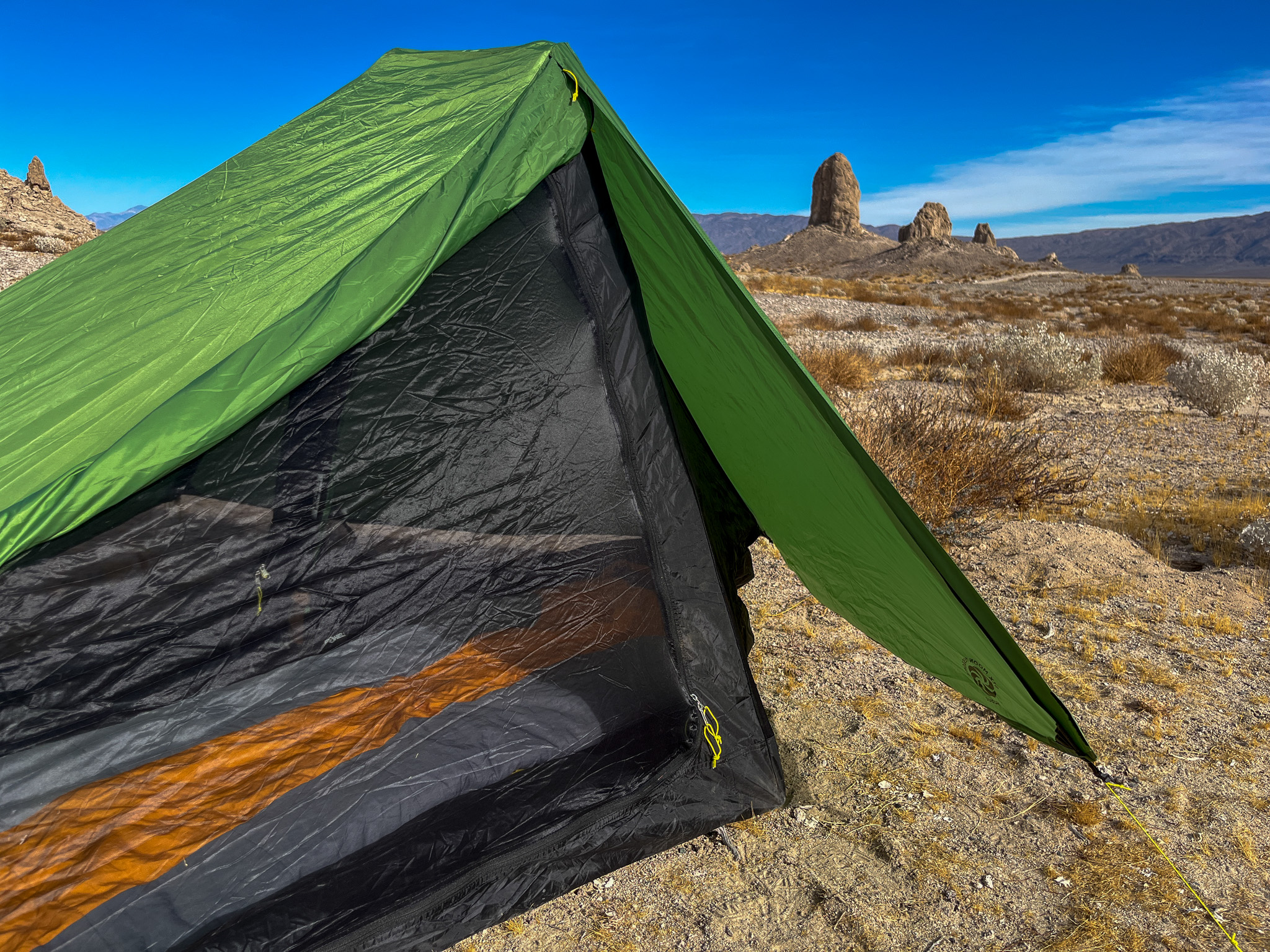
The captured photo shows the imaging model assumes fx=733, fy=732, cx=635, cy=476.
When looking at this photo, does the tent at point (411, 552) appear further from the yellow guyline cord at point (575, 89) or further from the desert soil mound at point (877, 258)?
the desert soil mound at point (877, 258)

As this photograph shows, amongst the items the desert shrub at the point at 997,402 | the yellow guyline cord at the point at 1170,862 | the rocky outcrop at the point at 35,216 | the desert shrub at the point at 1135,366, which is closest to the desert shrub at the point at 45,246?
the rocky outcrop at the point at 35,216

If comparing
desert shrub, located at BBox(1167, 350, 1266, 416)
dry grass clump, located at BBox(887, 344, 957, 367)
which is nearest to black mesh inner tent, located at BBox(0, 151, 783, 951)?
desert shrub, located at BBox(1167, 350, 1266, 416)

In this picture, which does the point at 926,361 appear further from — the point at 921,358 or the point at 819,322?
the point at 819,322

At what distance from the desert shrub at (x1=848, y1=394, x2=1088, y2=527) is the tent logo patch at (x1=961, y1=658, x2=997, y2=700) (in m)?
2.38

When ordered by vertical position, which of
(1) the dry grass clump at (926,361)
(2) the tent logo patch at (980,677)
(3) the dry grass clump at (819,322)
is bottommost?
(2) the tent logo patch at (980,677)

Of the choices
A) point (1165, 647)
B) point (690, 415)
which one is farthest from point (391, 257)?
point (1165, 647)

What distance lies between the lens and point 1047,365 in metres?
8.54

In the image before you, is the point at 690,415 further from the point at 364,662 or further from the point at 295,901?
the point at 295,901

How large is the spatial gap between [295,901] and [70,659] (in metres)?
0.76

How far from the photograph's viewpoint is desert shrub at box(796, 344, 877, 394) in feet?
26.8

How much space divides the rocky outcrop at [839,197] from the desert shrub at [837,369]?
72.7m

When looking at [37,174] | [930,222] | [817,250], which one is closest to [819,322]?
[37,174]

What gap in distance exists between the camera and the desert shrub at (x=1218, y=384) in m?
7.20

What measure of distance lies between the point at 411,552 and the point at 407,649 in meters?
0.26
